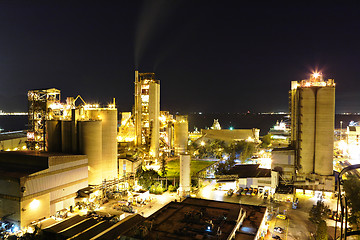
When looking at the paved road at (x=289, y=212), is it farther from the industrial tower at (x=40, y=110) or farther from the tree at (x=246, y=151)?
the industrial tower at (x=40, y=110)

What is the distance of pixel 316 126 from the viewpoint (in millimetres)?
33344

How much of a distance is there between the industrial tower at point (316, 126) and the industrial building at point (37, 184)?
2641cm

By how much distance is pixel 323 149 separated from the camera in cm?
3306

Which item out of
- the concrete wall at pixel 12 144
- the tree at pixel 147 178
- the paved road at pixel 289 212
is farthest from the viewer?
the concrete wall at pixel 12 144

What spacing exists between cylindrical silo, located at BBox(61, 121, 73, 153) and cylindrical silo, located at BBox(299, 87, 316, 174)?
28778 millimetres

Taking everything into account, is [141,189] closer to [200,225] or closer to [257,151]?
[200,225]

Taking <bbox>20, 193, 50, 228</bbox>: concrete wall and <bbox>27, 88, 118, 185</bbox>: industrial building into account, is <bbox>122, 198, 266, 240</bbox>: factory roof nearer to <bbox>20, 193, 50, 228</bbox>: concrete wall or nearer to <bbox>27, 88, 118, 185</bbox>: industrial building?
<bbox>20, 193, 50, 228</bbox>: concrete wall

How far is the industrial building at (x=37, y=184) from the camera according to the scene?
2444 centimetres

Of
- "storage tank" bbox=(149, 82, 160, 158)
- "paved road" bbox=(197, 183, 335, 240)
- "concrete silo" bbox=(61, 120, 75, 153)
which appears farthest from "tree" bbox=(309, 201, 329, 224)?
"storage tank" bbox=(149, 82, 160, 158)

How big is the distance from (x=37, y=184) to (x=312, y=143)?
3093 centimetres

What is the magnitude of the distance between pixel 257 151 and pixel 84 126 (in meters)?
40.4

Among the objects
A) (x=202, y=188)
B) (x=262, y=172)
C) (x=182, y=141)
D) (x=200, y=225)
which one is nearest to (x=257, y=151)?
(x=182, y=141)

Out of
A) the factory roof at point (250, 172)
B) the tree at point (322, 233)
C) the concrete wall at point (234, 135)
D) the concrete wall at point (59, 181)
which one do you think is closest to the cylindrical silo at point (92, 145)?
the concrete wall at point (59, 181)

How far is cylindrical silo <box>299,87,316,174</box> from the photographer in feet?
109
